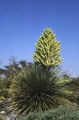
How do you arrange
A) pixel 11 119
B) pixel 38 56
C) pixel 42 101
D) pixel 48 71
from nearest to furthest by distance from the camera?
pixel 11 119, pixel 42 101, pixel 48 71, pixel 38 56

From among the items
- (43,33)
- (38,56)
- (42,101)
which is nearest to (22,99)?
(42,101)

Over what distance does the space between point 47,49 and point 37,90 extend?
14.9 meters

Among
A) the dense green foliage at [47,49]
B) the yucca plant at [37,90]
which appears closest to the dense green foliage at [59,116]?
the yucca plant at [37,90]

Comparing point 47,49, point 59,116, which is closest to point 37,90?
point 59,116

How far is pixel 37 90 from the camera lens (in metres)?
6.15

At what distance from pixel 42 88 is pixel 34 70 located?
Answer: 0.81m

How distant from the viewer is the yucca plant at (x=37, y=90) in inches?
225

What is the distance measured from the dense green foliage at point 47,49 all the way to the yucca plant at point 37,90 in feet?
46.8

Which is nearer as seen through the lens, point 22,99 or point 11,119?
point 11,119

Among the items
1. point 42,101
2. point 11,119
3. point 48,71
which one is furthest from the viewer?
point 48,71

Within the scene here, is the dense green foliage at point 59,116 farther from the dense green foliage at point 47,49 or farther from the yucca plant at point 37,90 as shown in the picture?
the dense green foliage at point 47,49

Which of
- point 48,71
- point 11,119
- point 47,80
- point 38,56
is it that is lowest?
point 11,119

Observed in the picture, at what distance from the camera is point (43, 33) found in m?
22.9

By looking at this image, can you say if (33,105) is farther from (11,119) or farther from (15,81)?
(15,81)
